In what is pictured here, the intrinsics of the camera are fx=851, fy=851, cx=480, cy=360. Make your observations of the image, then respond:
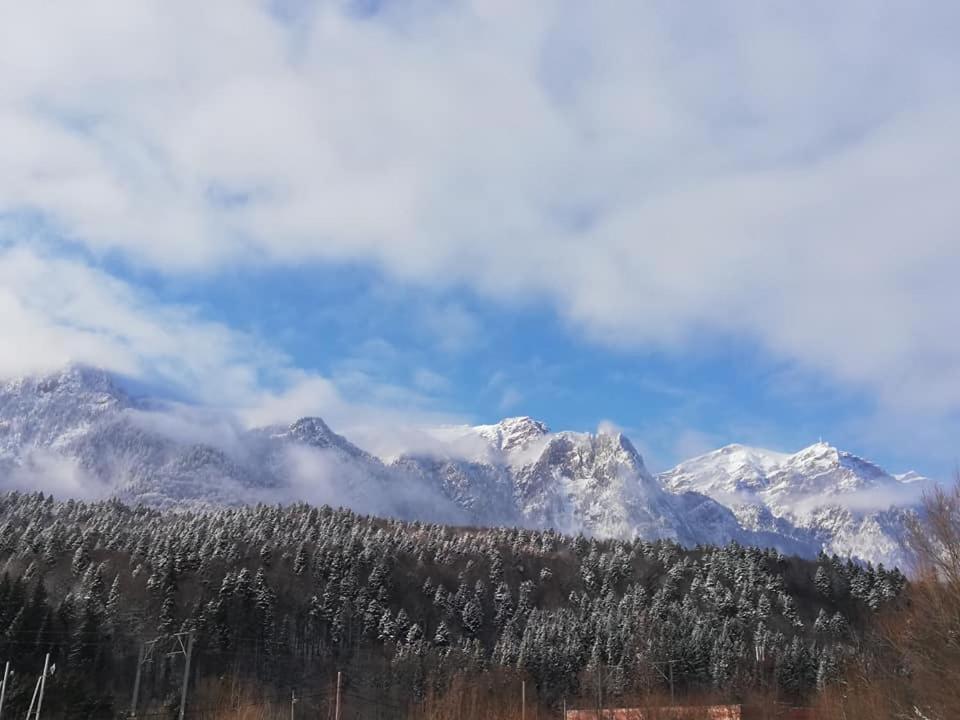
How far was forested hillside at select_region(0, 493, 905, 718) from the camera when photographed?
9512 centimetres

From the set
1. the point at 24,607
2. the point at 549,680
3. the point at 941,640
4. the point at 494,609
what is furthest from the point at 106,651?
the point at 941,640

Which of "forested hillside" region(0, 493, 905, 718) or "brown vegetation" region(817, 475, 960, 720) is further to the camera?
"forested hillside" region(0, 493, 905, 718)

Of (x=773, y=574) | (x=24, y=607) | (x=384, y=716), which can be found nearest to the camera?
(x=24, y=607)

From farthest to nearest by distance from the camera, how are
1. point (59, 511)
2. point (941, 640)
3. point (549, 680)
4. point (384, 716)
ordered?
point (59, 511)
point (549, 680)
point (384, 716)
point (941, 640)

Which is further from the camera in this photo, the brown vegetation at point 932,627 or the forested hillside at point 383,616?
the forested hillside at point 383,616

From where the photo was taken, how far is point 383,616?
135125 millimetres

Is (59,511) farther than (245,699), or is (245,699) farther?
(59,511)

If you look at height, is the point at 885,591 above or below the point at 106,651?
above

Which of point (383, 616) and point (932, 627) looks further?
point (383, 616)

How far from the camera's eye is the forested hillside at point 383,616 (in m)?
95.1

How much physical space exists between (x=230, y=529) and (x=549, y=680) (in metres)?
71.3

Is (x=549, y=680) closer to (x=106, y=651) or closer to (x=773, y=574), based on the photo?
(x=106, y=651)

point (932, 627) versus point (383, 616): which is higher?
point (383, 616)

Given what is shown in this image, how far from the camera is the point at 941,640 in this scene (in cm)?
3653
